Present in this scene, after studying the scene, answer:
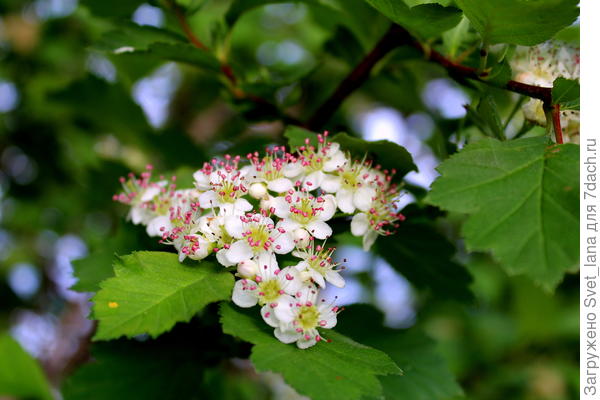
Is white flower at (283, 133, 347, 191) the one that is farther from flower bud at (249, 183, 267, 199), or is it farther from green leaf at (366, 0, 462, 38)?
green leaf at (366, 0, 462, 38)

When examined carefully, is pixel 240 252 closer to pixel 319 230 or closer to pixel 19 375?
pixel 319 230

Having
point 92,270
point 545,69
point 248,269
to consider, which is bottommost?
point 92,270

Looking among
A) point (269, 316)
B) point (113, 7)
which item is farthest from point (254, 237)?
point (113, 7)

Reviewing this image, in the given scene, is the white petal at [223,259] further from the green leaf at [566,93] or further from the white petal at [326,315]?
the green leaf at [566,93]

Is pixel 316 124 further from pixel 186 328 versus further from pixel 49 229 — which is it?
pixel 49 229

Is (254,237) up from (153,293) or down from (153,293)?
up

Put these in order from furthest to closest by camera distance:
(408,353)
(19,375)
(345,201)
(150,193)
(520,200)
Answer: (19,375) < (408,353) < (150,193) < (345,201) < (520,200)

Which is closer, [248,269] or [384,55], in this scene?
[248,269]
